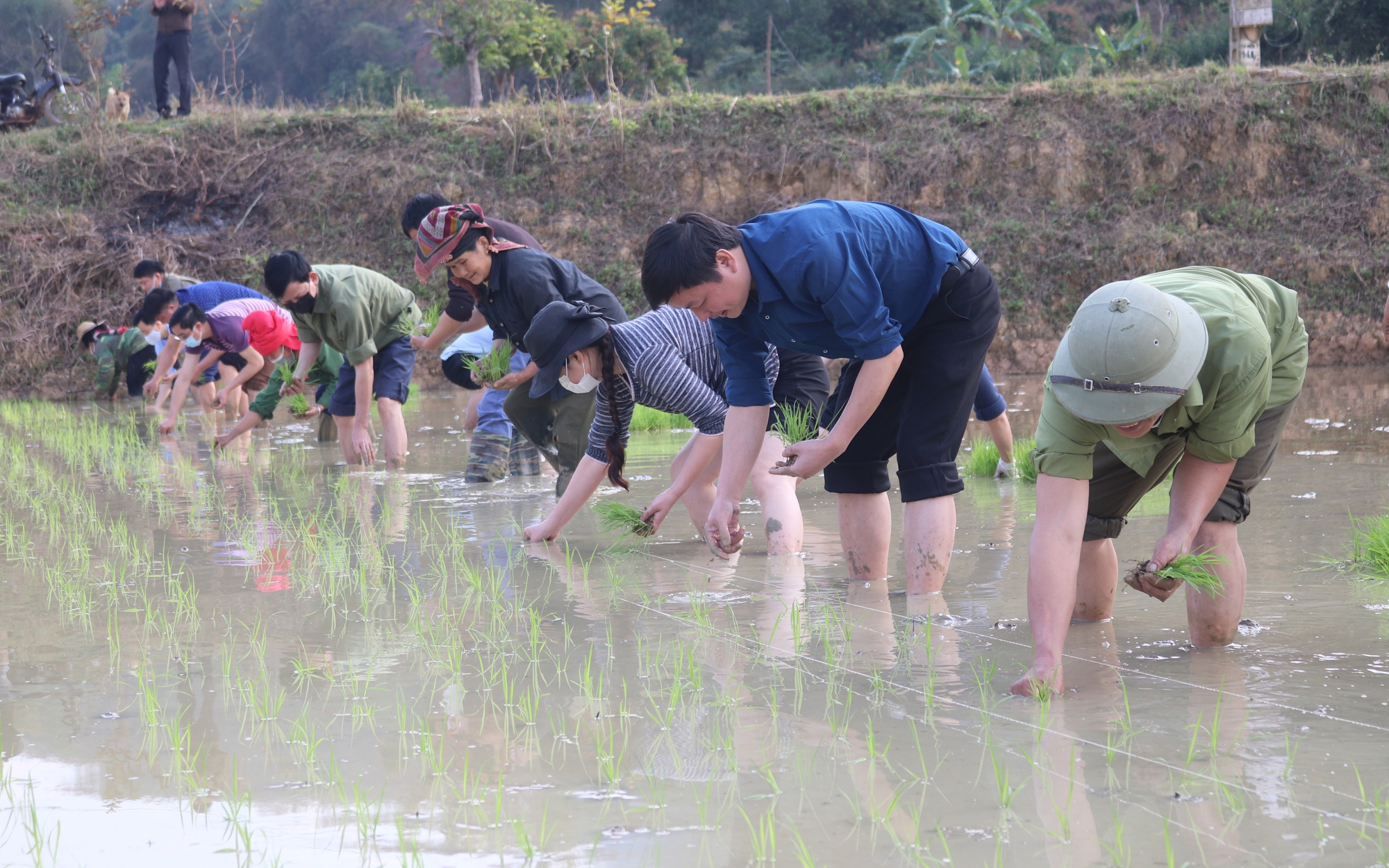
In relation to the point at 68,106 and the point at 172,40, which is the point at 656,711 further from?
the point at 68,106

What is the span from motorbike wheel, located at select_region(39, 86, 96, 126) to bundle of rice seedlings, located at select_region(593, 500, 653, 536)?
15407 mm

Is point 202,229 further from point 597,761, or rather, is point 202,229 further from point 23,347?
point 597,761

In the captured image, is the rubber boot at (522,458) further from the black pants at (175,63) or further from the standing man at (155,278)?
the black pants at (175,63)

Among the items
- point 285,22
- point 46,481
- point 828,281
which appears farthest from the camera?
point 285,22

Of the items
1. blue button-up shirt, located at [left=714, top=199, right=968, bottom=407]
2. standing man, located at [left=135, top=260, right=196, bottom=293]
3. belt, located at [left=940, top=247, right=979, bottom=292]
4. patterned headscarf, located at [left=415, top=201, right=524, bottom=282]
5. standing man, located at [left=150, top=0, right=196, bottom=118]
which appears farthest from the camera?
standing man, located at [left=150, top=0, right=196, bottom=118]

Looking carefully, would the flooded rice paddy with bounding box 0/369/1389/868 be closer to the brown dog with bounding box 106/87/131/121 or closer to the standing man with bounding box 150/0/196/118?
the standing man with bounding box 150/0/196/118

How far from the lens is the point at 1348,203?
14820 mm

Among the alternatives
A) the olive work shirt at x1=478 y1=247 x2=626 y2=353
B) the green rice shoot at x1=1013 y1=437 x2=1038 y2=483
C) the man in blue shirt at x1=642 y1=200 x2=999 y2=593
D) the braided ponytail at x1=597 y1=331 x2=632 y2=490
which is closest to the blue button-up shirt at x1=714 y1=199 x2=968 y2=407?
the man in blue shirt at x1=642 y1=200 x2=999 y2=593

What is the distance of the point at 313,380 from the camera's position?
7812 millimetres

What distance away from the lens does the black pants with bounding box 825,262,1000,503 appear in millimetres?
3281

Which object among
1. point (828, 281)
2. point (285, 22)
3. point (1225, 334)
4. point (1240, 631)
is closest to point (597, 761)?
point (828, 281)

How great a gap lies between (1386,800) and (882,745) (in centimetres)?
80

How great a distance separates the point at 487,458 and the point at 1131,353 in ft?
14.3

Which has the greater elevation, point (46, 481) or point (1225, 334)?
point (1225, 334)
